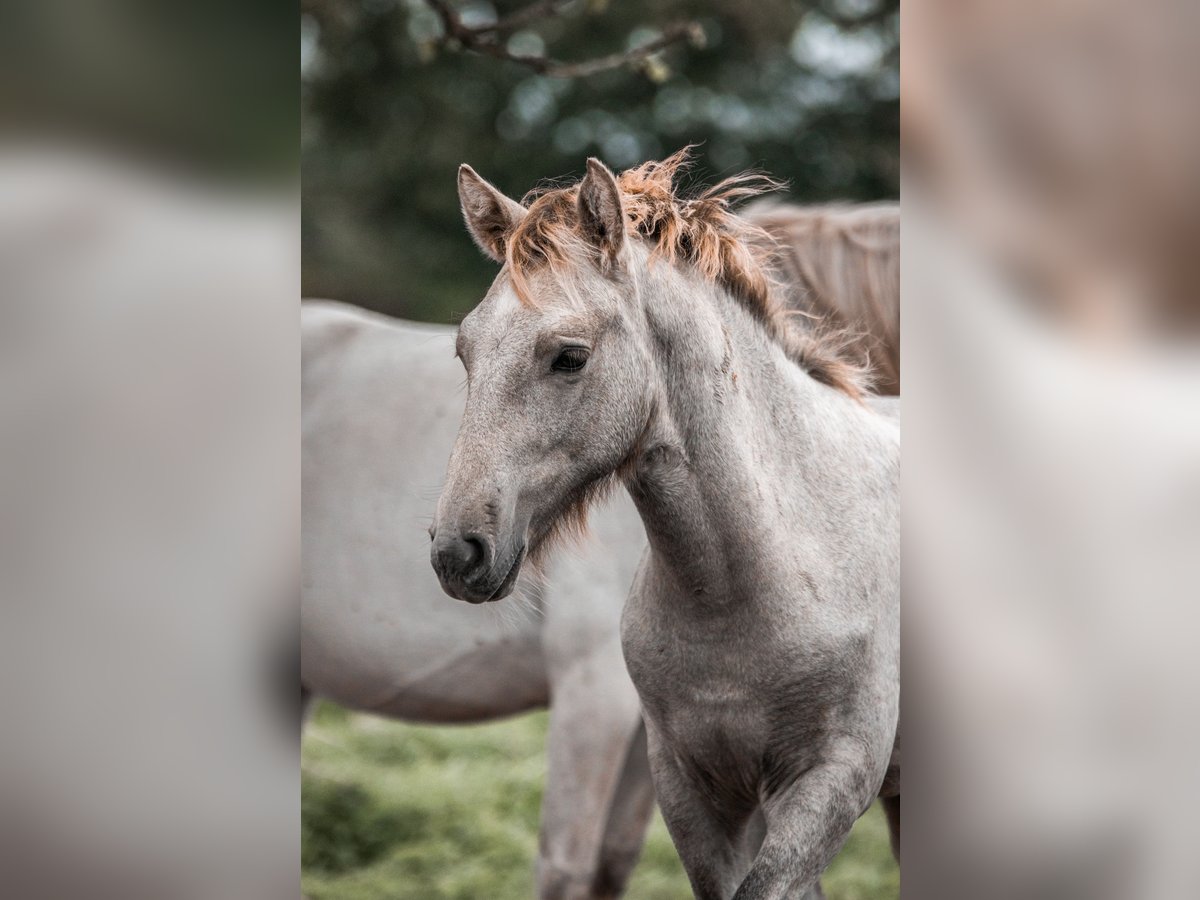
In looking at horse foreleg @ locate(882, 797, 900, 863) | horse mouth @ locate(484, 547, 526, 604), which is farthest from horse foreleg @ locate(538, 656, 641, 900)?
horse mouth @ locate(484, 547, 526, 604)

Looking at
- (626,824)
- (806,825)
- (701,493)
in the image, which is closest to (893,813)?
(626,824)

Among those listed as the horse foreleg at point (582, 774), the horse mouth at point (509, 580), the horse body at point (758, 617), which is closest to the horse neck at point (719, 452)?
the horse body at point (758, 617)

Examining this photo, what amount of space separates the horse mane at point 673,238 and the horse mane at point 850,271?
0.44 meters

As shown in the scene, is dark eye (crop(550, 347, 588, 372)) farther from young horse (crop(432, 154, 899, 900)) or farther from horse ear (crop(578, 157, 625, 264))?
horse ear (crop(578, 157, 625, 264))

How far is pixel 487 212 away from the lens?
137cm

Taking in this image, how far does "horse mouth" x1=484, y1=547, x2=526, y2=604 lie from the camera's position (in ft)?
3.88

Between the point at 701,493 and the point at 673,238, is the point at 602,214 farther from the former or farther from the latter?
the point at 701,493

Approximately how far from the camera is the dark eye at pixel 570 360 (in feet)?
3.99

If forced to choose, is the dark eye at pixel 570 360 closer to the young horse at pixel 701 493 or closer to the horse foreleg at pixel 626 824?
the young horse at pixel 701 493

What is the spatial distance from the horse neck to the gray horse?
61 centimetres
